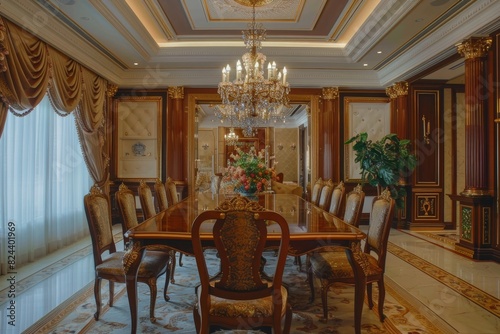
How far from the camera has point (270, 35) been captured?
519 cm

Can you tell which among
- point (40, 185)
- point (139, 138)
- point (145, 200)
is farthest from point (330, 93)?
point (40, 185)

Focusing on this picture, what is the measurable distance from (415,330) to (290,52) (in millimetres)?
4405

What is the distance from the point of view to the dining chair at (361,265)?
6.82 ft

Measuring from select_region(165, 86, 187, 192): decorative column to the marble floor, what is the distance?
2.10 m

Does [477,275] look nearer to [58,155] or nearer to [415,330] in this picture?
[415,330]

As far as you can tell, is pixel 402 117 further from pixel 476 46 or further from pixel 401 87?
pixel 476 46

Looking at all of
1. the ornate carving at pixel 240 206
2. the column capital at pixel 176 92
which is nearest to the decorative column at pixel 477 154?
the ornate carving at pixel 240 206

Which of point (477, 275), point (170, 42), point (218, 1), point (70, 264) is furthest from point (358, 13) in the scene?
point (70, 264)

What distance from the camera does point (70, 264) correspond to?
3.80m

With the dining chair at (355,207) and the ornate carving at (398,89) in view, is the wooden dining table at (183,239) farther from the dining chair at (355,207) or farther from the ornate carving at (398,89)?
the ornate carving at (398,89)

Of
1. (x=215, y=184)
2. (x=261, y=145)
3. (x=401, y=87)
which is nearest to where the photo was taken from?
(x=401, y=87)

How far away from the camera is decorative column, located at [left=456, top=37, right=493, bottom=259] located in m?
3.99

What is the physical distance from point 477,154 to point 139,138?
556cm

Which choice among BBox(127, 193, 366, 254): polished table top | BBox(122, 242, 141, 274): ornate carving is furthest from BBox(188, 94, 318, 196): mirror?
BBox(122, 242, 141, 274): ornate carving
